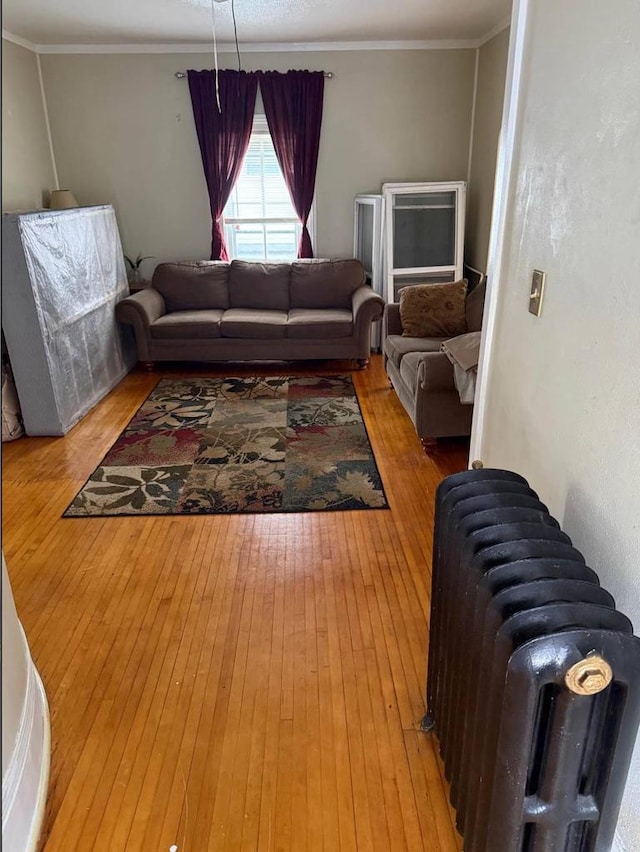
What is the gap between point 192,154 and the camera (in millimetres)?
5184

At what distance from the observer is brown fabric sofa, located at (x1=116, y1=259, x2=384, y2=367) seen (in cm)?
471

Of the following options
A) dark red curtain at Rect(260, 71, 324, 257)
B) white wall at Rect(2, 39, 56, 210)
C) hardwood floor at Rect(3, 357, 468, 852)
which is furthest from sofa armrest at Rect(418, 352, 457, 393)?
white wall at Rect(2, 39, 56, 210)

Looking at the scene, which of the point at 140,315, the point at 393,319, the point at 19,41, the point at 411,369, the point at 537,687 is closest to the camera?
the point at 537,687

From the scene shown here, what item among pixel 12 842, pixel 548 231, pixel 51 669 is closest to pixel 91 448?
pixel 51 669

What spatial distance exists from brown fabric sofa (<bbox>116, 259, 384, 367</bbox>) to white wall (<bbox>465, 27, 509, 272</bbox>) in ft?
3.47

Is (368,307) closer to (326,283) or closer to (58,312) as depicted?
(326,283)

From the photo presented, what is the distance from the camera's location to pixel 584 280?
116 cm

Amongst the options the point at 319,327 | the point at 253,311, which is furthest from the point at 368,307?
the point at 253,311

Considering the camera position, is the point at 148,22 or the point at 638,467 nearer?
the point at 638,467

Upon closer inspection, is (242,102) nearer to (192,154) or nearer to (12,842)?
(192,154)

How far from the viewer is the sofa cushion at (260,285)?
16.6 feet

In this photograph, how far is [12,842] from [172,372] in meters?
4.00

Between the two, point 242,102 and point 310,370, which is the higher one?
point 242,102

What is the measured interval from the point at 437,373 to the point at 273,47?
11.6 ft
